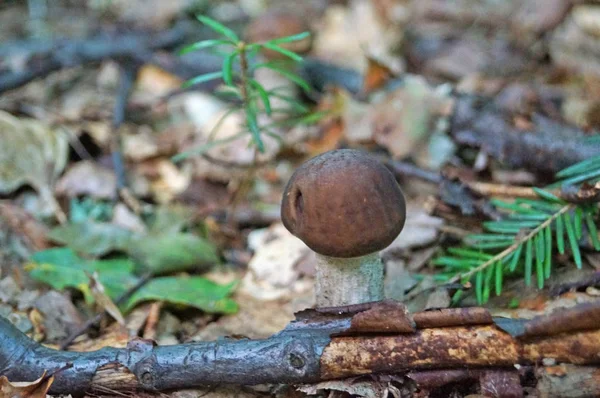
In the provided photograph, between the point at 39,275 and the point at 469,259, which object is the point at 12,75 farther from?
the point at 469,259

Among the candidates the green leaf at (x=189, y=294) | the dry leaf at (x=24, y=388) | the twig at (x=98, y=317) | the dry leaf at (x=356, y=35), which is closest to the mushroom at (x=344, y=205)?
the green leaf at (x=189, y=294)

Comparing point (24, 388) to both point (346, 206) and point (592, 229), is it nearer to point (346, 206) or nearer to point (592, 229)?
point (346, 206)

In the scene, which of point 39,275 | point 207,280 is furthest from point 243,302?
point 39,275

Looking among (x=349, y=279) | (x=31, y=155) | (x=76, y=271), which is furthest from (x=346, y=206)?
(x=31, y=155)

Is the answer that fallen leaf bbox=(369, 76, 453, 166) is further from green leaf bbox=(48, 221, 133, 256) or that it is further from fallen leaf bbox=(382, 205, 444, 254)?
green leaf bbox=(48, 221, 133, 256)

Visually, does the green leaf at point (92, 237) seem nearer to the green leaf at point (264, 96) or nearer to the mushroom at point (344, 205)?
the green leaf at point (264, 96)

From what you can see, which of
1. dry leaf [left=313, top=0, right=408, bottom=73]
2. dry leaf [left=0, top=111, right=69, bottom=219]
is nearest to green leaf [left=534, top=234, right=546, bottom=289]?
dry leaf [left=0, top=111, right=69, bottom=219]
